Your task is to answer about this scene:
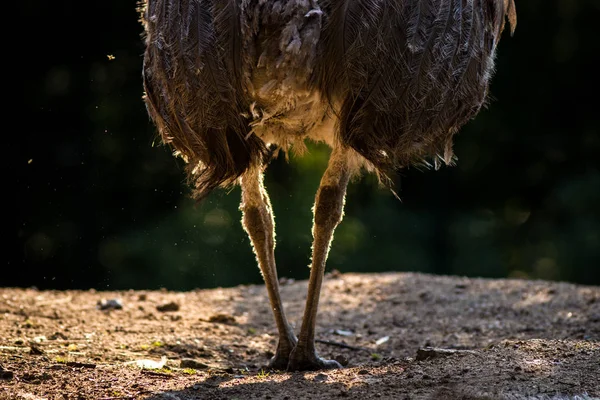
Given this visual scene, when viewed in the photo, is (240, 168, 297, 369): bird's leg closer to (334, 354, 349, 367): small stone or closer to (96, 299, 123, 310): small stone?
(334, 354, 349, 367): small stone

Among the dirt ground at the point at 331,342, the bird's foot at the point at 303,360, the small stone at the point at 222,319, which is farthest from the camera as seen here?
the small stone at the point at 222,319

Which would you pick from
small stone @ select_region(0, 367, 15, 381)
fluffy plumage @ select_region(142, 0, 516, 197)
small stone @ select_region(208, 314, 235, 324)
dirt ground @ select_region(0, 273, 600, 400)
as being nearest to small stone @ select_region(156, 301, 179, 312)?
dirt ground @ select_region(0, 273, 600, 400)

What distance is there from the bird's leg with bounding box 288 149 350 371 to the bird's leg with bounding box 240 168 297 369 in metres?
0.24

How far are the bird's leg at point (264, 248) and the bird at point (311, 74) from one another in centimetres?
49

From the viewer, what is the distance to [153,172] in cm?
1231

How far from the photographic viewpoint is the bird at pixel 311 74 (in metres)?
4.21

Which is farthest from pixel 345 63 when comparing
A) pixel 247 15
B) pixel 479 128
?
pixel 479 128

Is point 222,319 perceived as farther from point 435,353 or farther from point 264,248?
point 435,353

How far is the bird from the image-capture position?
4215mm

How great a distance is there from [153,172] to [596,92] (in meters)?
6.57

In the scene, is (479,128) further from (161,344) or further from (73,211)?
(161,344)

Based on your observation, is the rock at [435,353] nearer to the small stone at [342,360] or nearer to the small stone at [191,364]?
the small stone at [342,360]

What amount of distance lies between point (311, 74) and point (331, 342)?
2.41 meters

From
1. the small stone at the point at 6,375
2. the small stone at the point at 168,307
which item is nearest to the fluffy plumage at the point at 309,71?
the small stone at the point at 6,375
